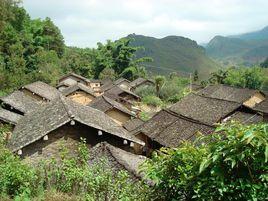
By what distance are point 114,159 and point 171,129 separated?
458 inches

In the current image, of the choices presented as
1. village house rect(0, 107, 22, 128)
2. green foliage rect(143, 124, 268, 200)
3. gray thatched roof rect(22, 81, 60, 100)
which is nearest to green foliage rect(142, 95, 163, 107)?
gray thatched roof rect(22, 81, 60, 100)

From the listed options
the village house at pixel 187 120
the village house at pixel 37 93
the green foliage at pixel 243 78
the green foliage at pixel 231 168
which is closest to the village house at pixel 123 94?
the village house at pixel 37 93

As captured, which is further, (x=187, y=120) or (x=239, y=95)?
(x=239, y=95)

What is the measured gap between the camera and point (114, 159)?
601 inches

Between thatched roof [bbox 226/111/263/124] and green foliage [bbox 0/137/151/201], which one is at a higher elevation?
green foliage [bbox 0/137/151/201]

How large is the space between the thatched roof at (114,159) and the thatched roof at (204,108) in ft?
50.4

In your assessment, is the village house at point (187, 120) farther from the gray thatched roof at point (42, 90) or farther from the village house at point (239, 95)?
the gray thatched roof at point (42, 90)

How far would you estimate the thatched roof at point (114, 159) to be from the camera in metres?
14.7

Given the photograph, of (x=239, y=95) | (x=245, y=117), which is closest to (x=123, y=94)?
(x=239, y=95)

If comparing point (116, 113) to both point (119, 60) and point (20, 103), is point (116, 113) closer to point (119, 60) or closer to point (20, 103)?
point (20, 103)

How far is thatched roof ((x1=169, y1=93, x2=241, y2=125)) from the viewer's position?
A: 3101 cm

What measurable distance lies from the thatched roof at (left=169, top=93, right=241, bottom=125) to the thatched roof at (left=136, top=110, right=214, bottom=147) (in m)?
3.07

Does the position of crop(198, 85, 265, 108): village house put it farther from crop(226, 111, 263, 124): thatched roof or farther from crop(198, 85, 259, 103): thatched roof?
crop(226, 111, 263, 124): thatched roof

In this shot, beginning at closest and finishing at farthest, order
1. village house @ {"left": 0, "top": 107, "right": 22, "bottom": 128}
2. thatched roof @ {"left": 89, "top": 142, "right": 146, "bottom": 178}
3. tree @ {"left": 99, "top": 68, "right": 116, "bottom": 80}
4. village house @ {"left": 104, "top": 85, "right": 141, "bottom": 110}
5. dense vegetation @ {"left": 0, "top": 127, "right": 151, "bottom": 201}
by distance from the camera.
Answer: dense vegetation @ {"left": 0, "top": 127, "right": 151, "bottom": 201} → thatched roof @ {"left": 89, "top": 142, "right": 146, "bottom": 178} → village house @ {"left": 0, "top": 107, "right": 22, "bottom": 128} → village house @ {"left": 104, "top": 85, "right": 141, "bottom": 110} → tree @ {"left": 99, "top": 68, "right": 116, "bottom": 80}
